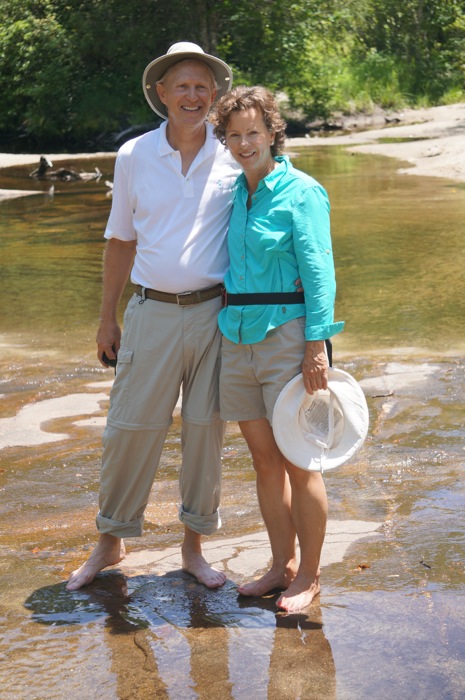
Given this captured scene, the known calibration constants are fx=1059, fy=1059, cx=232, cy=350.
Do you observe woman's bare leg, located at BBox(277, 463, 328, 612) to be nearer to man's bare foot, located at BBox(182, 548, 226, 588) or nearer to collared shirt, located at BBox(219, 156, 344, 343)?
man's bare foot, located at BBox(182, 548, 226, 588)

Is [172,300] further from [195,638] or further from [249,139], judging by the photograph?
[195,638]

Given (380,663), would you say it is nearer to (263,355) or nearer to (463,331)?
(263,355)

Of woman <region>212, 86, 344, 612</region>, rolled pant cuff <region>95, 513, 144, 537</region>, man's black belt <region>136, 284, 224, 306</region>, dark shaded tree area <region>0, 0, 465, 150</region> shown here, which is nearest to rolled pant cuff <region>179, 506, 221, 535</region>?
rolled pant cuff <region>95, 513, 144, 537</region>

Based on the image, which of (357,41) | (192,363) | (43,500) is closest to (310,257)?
(192,363)

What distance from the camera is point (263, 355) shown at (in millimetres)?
3250

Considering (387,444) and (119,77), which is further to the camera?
(119,77)

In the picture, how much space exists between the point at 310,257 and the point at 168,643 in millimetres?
1217

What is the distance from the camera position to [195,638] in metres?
3.15

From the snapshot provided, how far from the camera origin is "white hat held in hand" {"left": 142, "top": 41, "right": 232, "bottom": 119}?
3442 mm

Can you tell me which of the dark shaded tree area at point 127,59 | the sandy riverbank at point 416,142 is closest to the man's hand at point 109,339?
the sandy riverbank at point 416,142

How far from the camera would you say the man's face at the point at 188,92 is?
3.45 meters

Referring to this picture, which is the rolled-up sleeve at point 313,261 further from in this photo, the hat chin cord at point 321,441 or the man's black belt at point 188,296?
the man's black belt at point 188,296

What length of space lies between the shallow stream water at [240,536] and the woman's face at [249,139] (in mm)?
1379

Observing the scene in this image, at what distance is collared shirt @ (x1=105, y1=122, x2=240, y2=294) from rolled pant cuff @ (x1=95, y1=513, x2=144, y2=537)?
82 centimetres
